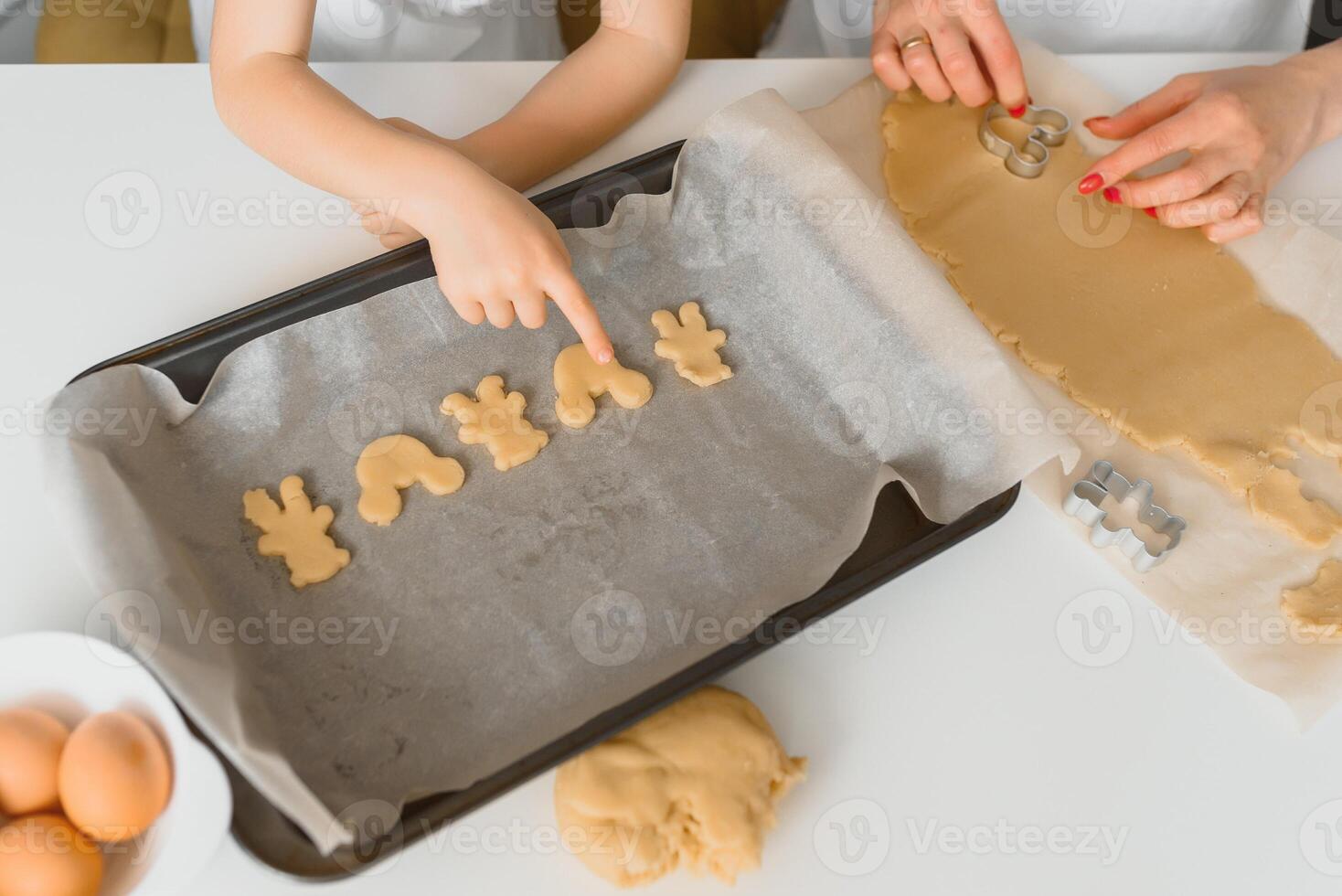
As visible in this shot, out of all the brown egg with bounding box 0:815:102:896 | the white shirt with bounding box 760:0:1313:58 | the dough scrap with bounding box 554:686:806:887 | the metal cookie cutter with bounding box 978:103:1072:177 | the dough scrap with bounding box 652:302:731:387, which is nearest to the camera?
the brown egg with bounding box 0:815:102:896

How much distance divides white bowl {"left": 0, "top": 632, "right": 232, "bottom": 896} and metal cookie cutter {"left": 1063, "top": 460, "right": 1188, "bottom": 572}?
25.0 inches

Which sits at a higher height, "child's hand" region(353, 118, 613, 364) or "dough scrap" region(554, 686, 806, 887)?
"child's hand" region(353, 118, 613, 364)

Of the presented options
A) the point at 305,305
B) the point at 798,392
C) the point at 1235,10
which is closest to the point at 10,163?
the point at 305,305

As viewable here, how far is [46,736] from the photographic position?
1.83 ft

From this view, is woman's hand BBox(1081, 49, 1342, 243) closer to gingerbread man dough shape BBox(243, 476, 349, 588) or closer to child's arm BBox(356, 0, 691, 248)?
child's arm BBox(356, 0, 691, 248)

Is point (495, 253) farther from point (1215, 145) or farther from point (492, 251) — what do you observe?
point (1215, 145)

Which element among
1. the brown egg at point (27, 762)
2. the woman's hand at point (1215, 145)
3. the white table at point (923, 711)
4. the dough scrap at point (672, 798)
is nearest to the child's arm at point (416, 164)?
the white table at point (923, 711)

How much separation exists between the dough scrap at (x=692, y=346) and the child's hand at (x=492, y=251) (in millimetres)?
83

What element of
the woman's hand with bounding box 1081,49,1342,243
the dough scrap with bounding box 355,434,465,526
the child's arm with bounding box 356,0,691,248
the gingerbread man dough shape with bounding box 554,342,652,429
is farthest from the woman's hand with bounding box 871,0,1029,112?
the dough scrap with bounding box 355,434,465,526

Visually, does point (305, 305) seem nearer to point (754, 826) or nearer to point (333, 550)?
point (333, 550)

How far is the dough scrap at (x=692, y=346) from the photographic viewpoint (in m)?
0.83

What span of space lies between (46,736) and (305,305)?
377mm

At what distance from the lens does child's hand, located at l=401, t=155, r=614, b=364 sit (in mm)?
757

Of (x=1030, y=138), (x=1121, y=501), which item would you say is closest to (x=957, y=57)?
(x=1030, y=138)
